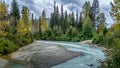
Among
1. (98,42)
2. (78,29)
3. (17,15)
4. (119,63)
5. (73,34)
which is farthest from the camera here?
(78,29)

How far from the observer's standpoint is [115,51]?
18531 millimetres

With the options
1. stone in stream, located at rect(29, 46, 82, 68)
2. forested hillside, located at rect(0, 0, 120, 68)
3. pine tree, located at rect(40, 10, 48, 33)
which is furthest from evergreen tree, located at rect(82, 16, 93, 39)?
stone in stream, located at rect(29, 46, 82, 68)

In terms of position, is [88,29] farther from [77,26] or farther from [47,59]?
[47,59]

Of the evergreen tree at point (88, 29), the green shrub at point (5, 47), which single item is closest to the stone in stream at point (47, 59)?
the green shrub at point (5, 47)

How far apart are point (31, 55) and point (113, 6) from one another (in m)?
13.6

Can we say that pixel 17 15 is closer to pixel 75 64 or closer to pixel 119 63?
pixel 75 64

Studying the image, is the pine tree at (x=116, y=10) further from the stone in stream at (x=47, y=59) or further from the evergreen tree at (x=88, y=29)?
the evergreen tree at (x=88, y=29)

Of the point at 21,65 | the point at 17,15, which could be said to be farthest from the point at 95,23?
the point at 21,65

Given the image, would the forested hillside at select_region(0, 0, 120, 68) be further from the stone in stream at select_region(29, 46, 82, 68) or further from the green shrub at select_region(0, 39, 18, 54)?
the stone in stream at select_region(29, 46, 82, 68)

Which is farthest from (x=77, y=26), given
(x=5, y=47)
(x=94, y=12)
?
(x=5, y=47)

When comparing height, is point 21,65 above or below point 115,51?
below

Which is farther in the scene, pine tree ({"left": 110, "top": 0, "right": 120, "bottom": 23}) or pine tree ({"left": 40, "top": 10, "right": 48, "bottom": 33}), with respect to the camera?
pine tree ({"left": 40, "top": 10, "right": 48, "bottom": 33})

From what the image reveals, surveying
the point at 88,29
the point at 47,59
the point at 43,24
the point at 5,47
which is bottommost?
the point at 47,59

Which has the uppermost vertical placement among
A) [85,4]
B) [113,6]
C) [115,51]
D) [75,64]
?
[85,4]
